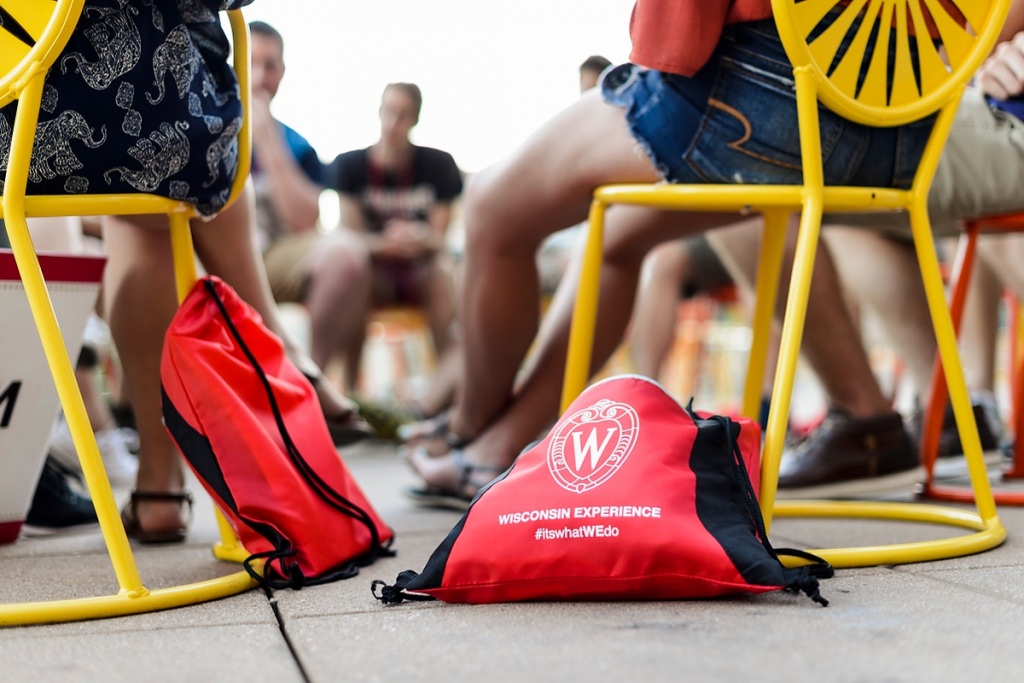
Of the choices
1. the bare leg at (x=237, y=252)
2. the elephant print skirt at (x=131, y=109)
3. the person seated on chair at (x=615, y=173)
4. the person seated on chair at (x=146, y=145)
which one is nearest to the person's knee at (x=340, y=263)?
the person seated on chair at (x=615, y=173)

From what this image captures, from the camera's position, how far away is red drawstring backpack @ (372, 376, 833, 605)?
0.95 meters

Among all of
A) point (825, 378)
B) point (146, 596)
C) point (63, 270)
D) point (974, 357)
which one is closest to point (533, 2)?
point (974, 357)

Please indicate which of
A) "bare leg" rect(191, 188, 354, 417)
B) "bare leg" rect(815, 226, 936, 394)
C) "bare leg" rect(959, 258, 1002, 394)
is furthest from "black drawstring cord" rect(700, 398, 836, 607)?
"bare leg" rect(959, 258, 1002, 394)

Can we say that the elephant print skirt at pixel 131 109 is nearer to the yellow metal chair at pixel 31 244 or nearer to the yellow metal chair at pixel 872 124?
the yellow metal chair at pixel 31 244

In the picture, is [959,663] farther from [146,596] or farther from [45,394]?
[45,394]

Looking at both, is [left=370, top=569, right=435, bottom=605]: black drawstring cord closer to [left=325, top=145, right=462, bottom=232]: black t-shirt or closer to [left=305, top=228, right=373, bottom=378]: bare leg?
[left=305, top=228, right=373, bottom=378]: bare leg

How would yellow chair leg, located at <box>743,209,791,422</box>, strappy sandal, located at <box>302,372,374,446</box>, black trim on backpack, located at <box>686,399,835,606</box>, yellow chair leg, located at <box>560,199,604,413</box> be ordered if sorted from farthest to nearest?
strappy sandal, located at <box>302,372,374,446</box> < yellow chair leg, located at <box>743,209,791,422</box> < yellow chair leg, located at <box>560,199,604,413</box> < black trim on backpack, located at <box>686,399,835,606</box>

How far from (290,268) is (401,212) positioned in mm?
608

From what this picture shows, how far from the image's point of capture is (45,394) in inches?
58.5

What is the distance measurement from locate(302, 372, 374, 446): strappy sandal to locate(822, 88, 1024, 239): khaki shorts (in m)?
1.00

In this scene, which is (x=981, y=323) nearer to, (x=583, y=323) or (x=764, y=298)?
(x=764, y=298)

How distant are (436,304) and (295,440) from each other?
278 centimetres

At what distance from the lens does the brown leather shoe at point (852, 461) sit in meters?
1.82

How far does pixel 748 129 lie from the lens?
122cm
